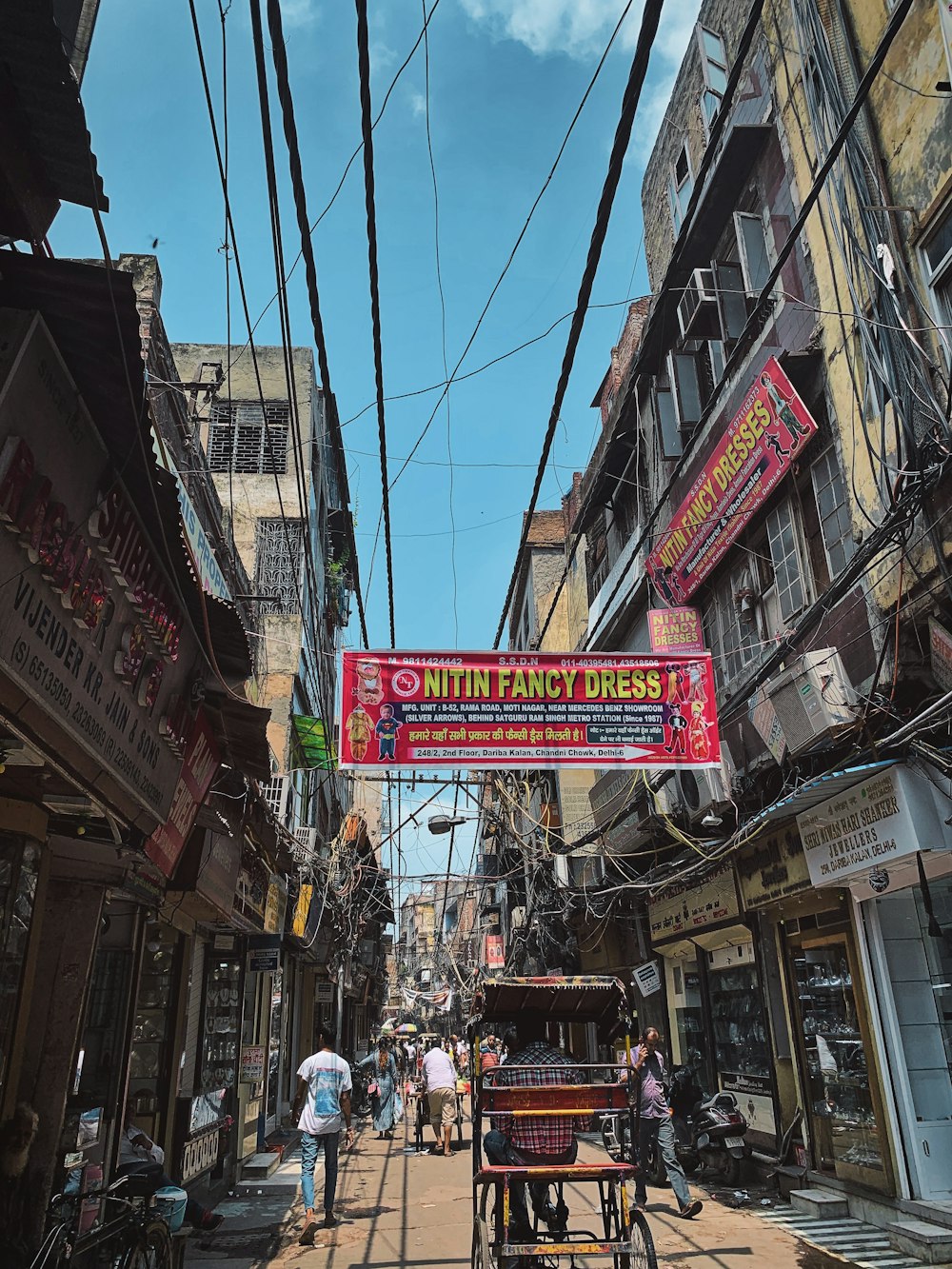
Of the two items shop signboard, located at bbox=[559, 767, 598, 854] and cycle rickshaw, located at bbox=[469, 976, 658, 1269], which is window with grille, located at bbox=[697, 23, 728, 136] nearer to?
cycle rickshaw, located at bbox=[469, 976, 658, 1269]

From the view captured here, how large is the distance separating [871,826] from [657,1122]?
4.15 meters

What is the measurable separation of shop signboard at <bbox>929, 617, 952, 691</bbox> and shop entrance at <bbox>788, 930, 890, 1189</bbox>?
351cm

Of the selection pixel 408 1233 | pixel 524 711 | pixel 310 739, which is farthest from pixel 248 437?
pixel 408 1233

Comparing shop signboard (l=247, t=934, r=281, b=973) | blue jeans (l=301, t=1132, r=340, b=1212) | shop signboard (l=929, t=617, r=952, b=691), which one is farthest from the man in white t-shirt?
shop signboard (l=929, t=617, r=952, b=691)

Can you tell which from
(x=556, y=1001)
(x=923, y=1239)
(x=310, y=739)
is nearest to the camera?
(x=923, y=1239)


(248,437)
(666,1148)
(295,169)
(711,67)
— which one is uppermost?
(248,437)

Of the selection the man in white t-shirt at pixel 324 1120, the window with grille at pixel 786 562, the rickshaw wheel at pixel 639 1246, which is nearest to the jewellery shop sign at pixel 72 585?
the rickshaw wheel at pixel 639 1246

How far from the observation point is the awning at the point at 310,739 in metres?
18.6

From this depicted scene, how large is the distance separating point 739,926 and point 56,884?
8.61 m

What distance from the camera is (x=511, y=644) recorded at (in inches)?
1377

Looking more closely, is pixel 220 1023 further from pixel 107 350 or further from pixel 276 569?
pixel 107 350

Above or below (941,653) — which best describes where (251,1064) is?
below

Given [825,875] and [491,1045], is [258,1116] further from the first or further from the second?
[825,875]

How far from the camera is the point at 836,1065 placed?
30.0 feet
